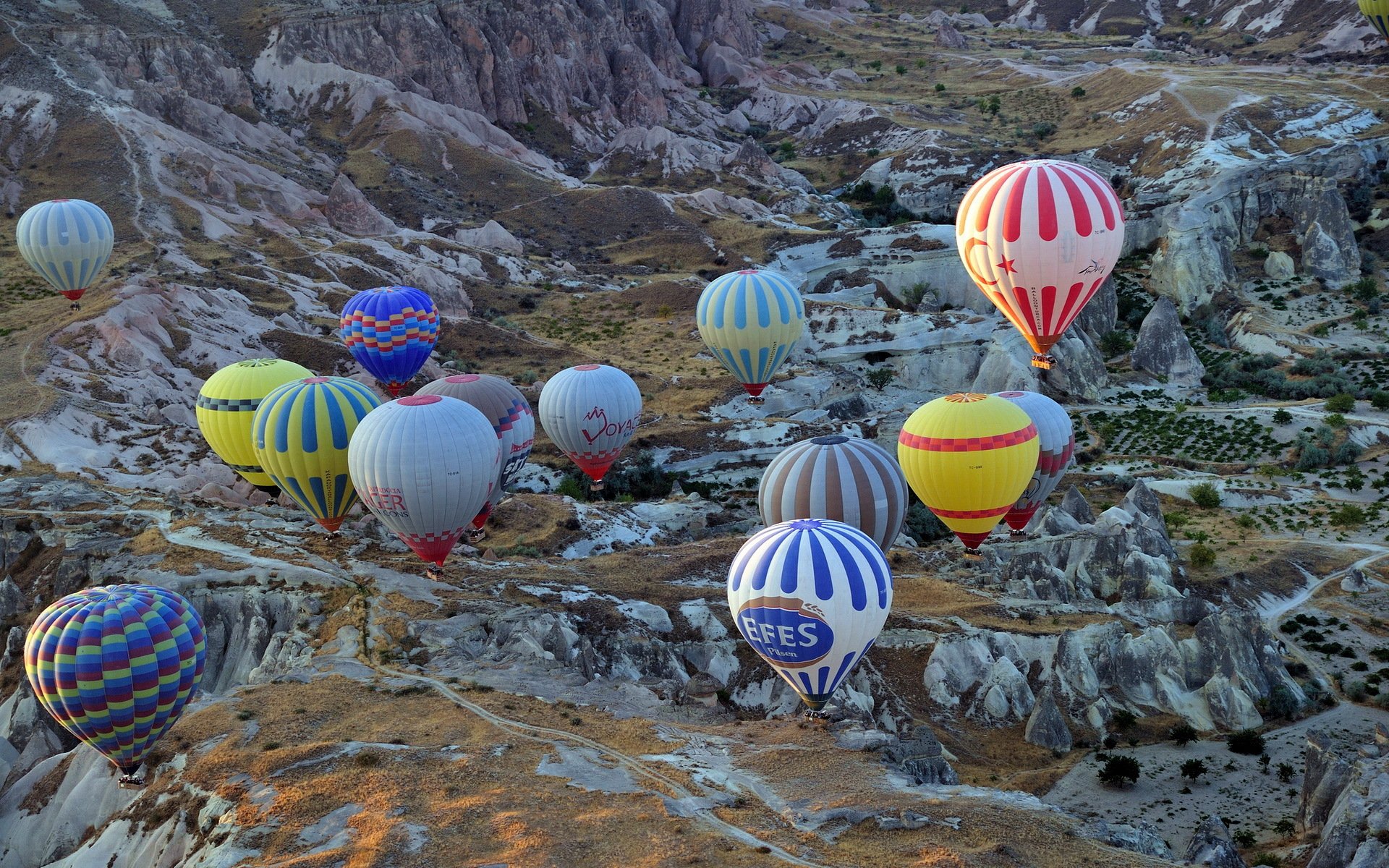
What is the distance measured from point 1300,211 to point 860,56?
233 feet

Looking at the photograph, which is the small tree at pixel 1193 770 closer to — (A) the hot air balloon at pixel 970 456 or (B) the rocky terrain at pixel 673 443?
(B) the rocky terrain at pixel 673 443

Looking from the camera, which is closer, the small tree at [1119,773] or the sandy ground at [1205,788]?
the sandy ground at [1205,788]

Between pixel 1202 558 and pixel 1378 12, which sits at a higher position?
pixel 1378 12

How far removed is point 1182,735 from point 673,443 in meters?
28.0

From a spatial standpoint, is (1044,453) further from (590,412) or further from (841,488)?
(590,412)

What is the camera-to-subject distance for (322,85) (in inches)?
4058

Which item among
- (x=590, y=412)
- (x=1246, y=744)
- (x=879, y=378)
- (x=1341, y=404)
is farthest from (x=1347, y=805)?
(x=879, y=378)

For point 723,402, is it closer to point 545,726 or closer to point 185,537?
point 185,537

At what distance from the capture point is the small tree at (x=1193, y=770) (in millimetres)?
35219

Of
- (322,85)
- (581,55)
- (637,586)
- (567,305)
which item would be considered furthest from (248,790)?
(581,55)

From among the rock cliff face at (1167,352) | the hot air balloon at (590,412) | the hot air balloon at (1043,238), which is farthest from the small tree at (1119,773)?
the rock cliff face at (1167,352)

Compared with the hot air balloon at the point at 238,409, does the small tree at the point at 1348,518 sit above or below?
below

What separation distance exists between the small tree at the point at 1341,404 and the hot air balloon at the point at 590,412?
130ft

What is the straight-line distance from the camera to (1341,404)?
66.2 metres
